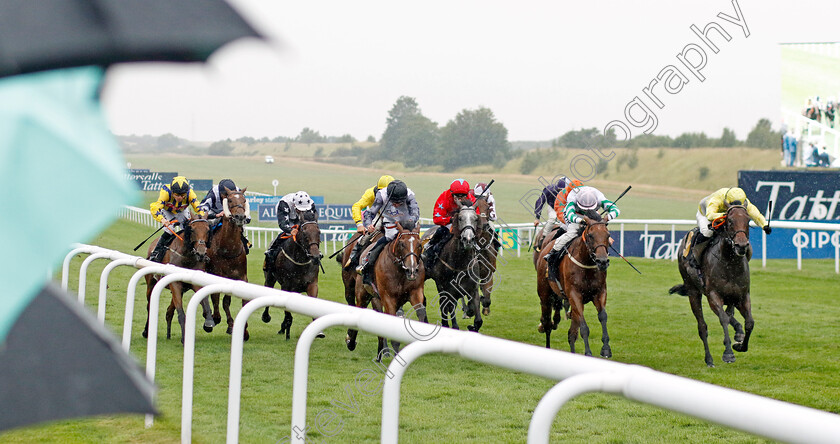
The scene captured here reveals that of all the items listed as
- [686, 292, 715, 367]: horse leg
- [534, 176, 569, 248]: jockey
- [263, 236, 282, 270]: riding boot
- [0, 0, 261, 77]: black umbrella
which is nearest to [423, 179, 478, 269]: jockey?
[534, 176, 569, 248]: jockey

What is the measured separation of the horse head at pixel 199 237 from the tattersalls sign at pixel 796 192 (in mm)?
9814

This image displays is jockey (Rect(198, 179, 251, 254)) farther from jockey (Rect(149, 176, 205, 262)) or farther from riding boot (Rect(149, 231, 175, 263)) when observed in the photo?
riding boot (Rect(149, 231, 175, 263))

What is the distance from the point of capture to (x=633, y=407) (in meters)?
Result: 2.17

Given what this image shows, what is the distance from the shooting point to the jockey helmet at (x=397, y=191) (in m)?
6.44

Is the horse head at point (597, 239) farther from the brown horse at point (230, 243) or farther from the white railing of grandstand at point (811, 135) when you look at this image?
the white railing of grandstand at point (811, 135)

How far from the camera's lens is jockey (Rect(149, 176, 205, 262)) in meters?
7.16

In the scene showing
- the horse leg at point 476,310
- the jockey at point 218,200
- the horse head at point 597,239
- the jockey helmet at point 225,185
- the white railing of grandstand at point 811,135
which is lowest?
the horse leg at point 476,310

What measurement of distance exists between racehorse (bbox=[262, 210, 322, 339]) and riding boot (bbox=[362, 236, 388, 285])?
59cm

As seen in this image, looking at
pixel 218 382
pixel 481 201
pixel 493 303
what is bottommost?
pixel 493 303

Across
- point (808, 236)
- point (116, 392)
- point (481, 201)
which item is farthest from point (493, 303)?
point (116, 392)

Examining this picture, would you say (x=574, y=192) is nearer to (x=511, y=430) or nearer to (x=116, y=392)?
(x=511, y=430)

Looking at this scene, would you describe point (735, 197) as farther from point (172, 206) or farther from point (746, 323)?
point (172, 206)

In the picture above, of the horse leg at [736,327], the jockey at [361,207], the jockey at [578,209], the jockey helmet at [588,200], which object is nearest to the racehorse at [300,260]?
the jockey at [361,207]

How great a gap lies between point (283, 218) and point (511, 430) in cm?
538
